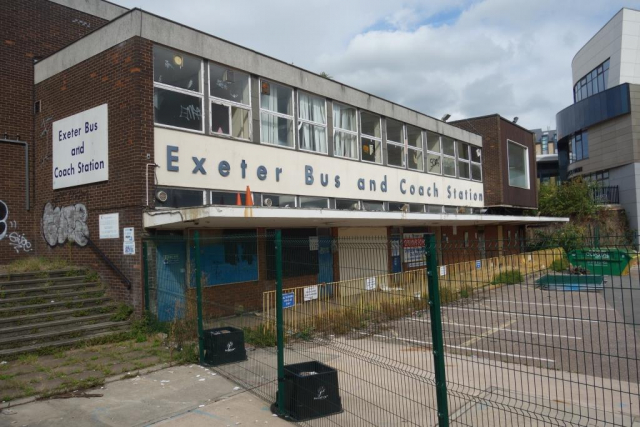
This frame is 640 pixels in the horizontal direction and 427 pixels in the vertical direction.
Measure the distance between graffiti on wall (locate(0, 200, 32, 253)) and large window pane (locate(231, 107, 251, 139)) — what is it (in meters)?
5.89

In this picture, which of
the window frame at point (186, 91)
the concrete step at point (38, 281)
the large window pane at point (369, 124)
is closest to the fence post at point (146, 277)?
the concrete step at point (38, 281)

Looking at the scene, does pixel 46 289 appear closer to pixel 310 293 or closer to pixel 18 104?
pixel 18 104

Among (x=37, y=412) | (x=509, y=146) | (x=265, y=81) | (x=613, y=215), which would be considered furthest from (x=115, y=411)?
(x=613, y=215)

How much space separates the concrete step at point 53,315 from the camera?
889 cm

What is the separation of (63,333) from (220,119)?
605 cm

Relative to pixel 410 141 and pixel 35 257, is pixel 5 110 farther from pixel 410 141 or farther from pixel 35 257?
pixel 410 141

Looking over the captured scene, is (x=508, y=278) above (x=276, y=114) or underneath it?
underneath

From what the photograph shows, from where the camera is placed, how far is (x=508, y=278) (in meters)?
4.03

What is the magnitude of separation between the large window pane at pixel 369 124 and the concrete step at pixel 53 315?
10.6 m

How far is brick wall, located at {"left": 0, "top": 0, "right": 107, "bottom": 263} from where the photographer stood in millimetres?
12547

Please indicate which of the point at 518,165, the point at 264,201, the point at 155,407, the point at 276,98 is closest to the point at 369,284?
the point at 155,407

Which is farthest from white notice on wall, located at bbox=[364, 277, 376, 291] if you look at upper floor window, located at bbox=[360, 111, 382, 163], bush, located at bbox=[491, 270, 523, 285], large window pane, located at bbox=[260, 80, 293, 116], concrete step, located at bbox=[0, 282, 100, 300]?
upper floor window, located at bbox=[360, 111, 382, 163]

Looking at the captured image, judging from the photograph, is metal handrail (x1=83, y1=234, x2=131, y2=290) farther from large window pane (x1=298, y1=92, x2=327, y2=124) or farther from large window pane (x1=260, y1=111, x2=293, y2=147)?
large window pane (x1=298, y1=92, x2=327, y2=124)

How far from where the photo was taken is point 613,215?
38156mm
